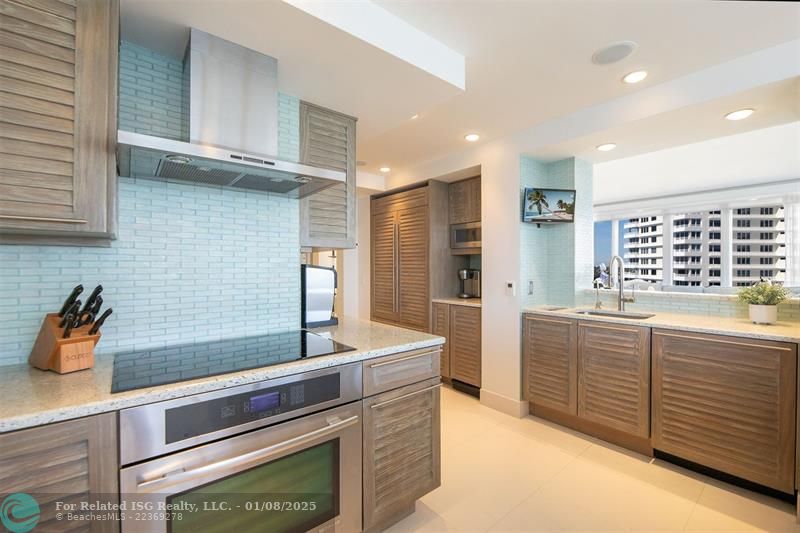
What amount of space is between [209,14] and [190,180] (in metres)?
0.69

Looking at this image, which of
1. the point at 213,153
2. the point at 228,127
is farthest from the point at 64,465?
the point at 228,127

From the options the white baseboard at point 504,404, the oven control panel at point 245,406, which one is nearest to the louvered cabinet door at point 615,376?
the white baseboard at point 504,404

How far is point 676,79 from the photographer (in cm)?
222

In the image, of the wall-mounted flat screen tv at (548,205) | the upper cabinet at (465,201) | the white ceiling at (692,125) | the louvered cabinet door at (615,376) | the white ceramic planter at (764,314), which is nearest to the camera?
the white ceiling at (692,125)

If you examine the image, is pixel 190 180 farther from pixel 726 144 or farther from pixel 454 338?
pixel 726 144

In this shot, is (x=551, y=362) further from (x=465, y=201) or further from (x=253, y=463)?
(x=253, y=463)

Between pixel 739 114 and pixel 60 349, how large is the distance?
3.72 meters

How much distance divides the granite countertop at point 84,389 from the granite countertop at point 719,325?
1850 millimetres

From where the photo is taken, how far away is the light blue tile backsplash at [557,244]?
10.3 feet

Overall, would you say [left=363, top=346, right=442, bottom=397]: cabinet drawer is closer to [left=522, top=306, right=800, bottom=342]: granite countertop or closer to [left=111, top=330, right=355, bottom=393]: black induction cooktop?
[left=111, top=330, right=355, bottom=393]: black induction cooktop

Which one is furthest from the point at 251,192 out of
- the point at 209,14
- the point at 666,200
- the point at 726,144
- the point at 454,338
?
the point at 666,200

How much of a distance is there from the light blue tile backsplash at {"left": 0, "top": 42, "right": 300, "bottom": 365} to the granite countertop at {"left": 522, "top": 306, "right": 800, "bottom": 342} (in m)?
2.24

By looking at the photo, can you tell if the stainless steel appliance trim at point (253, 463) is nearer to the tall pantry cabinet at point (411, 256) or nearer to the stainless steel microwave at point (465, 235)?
the tall pantry cabinet at point (411, 256)

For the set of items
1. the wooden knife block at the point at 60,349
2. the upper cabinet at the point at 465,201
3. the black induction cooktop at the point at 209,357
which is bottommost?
the black induction cooktop at the point at 209,357
